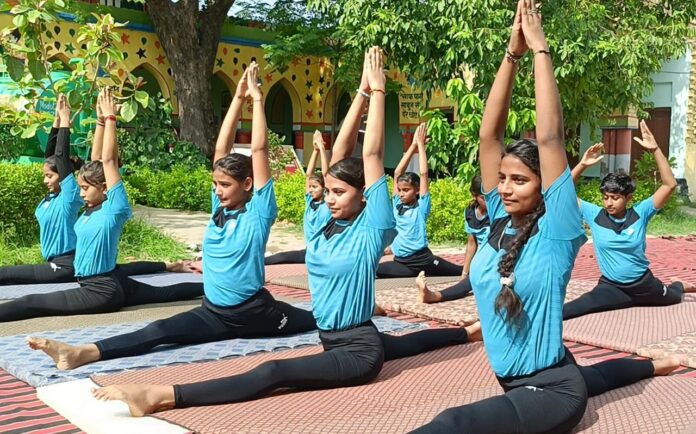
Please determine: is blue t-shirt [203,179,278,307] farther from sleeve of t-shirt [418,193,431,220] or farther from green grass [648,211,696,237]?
green grass [648,211,696,237]

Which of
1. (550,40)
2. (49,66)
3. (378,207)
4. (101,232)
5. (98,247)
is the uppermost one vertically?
(550,40)

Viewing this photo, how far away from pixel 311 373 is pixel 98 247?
8.08ft

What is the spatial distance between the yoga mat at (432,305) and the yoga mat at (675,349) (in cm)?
126

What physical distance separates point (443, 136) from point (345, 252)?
8170mm

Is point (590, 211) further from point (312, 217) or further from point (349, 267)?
point (349, 267)

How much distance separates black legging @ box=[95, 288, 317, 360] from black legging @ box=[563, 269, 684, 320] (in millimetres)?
2143

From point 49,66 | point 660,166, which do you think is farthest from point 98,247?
point 49,66

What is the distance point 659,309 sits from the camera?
5711mm

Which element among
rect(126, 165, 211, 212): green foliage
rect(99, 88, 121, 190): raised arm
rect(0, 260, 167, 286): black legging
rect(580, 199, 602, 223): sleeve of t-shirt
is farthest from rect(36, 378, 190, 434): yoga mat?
rect(126, 165, 211, 212): green foliage

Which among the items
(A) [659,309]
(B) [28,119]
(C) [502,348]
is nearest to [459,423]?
(C) [502,348]

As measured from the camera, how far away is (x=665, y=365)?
3818 millimetres

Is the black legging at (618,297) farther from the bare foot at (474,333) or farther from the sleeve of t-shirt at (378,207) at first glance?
the sleeve of t-shirt at (378,207)

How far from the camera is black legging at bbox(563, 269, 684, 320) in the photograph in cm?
552

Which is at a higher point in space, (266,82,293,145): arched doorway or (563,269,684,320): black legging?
(266,82,293,145): arched doorway
